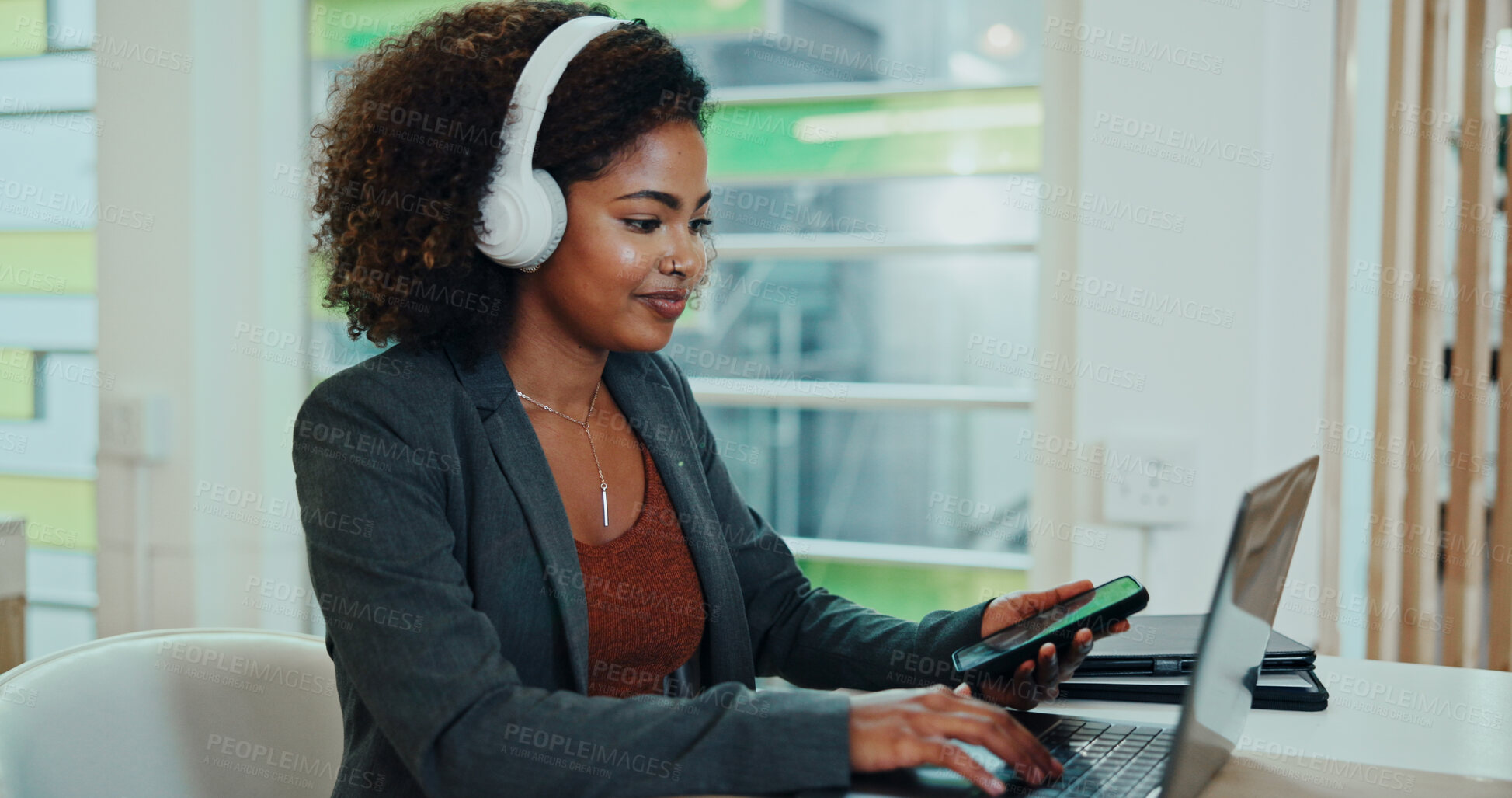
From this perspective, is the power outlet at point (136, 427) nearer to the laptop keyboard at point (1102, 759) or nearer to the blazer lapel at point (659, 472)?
the blazer lapel at point (659, 472)

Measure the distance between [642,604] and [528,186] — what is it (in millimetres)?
480

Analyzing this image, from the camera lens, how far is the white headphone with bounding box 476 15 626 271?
1.19 m

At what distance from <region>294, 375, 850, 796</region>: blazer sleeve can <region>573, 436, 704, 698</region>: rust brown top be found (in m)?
0.22

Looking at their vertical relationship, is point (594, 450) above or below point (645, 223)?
below

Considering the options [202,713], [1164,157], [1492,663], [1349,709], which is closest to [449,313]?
[202,713]

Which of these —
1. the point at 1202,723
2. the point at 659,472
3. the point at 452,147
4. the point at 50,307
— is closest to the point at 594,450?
the point at 659,472

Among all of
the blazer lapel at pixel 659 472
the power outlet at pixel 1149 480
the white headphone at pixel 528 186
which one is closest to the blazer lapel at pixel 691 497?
the blazer lapel at pixel 659 472

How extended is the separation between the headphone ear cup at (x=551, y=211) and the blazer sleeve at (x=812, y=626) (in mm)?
372

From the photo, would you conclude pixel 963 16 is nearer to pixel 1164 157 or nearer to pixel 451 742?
pixel 1164 157

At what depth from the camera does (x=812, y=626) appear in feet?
4.57

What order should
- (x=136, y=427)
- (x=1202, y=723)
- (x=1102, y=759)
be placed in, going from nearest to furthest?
(x=1202, y=723)
(x=1102, y=759)
(x=136, y=427)

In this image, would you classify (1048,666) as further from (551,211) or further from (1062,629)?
(551,211)

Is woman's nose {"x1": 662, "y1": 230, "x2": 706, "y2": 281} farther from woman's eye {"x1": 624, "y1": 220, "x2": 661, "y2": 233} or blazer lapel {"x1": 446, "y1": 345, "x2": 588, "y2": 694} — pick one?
blazer lapel {"x1": 446, "y1": 345, "x2": 588, "y2": 694}

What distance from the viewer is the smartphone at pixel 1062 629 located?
1.04 metres
